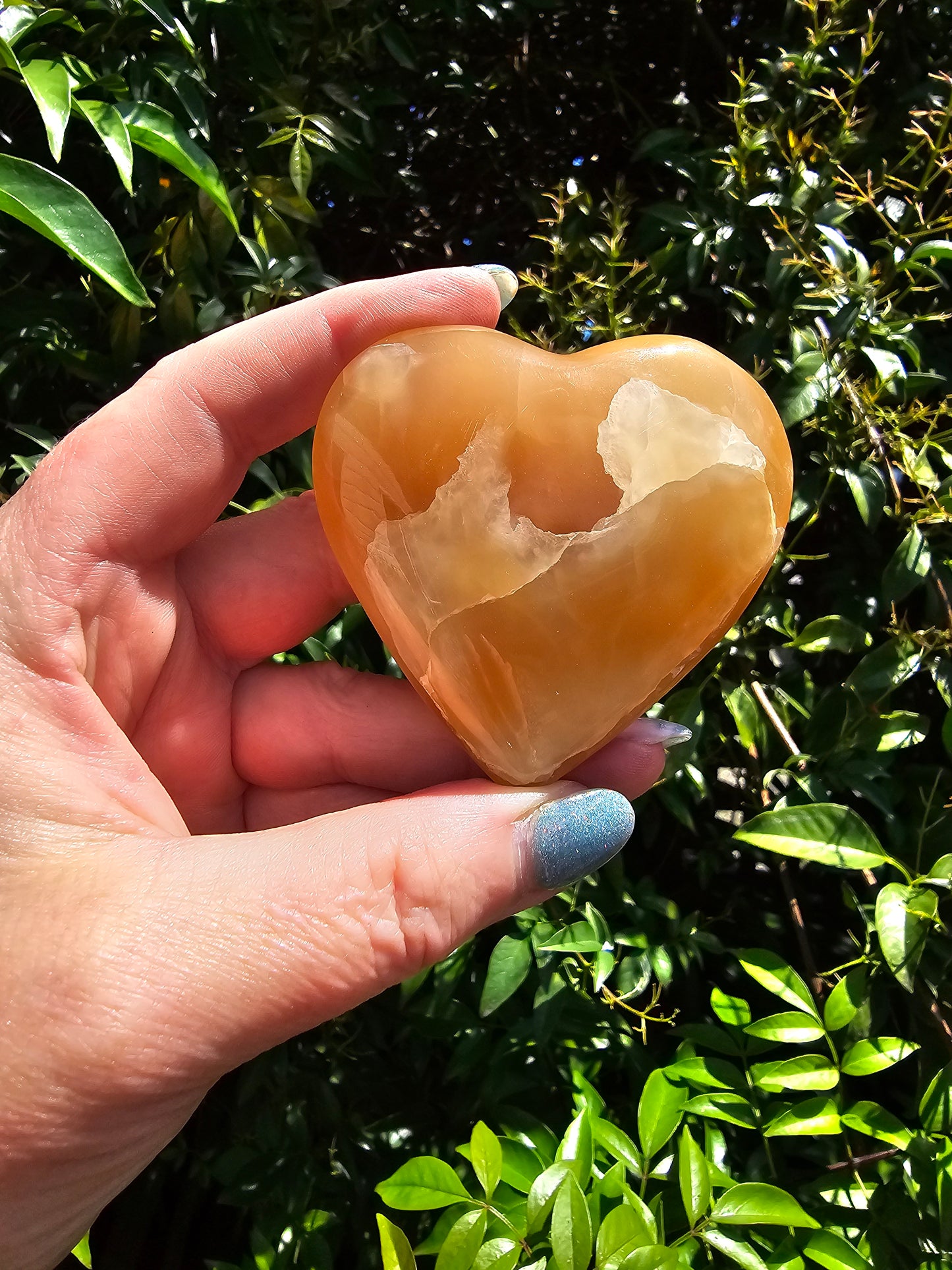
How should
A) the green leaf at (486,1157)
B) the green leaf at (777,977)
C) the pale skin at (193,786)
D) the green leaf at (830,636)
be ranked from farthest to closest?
the green leaf at (830,636)
the green leaf at (777,977)
the green leaf at (486,1157)
the pale skin at (193,786)

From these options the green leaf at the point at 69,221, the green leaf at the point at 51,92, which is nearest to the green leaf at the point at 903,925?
the green leaf at the point at 69,221

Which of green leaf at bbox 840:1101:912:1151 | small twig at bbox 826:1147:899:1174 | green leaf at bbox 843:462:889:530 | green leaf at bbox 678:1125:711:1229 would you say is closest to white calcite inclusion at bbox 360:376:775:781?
green leaf at bbox 843:462:889:530

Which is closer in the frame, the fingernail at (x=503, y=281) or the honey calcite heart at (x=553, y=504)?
Result: the honey calcite heart at (x=553, y=504)

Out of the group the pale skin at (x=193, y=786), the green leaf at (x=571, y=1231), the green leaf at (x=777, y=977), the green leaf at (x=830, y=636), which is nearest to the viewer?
the pale skin at (x=193, y=786)

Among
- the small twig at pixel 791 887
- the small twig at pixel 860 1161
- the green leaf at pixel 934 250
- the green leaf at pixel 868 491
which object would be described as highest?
the green leaf at pixel 934 250

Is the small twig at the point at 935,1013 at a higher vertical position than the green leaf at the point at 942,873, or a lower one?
lower

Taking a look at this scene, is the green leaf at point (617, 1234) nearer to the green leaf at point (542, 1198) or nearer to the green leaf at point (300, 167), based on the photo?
the green leaf at point (542, 1198)
